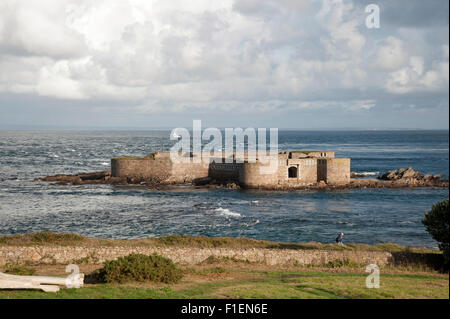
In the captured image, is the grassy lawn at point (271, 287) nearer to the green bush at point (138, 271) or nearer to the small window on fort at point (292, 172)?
the green bush at point (138, 271)

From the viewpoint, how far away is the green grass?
43.4ft

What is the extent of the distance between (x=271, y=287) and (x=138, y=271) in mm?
4488

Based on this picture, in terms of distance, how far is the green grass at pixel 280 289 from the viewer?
13.2m

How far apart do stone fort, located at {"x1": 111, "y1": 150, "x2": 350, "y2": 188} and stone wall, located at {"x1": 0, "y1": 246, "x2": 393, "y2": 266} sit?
3146 centimetres

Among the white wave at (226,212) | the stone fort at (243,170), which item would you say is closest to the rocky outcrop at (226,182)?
the stone fort at (243,170)

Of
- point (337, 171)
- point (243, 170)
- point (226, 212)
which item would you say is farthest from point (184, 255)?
point (337, 171)

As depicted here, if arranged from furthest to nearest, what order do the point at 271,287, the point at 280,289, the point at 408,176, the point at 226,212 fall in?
the point at 408,176 → the point at 226,212 → the point at 271,287 → the point at 280,289

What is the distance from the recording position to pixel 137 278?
15.1m

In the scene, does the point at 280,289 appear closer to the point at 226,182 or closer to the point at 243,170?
the point at 243,170

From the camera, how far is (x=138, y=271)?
1509cm

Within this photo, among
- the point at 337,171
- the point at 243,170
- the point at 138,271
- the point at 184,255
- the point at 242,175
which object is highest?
the point at 243,170

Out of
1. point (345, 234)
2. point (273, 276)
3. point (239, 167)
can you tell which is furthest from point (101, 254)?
point (239, 167)
